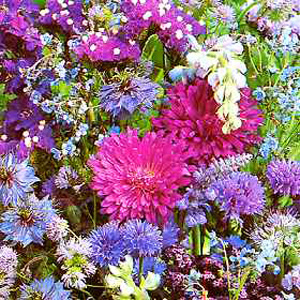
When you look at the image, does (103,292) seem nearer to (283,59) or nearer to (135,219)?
(135,219)

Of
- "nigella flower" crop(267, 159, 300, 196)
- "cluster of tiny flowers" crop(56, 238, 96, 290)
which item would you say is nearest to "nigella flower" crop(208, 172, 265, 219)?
"nigella flower" crop(267, 159, 300, 196)

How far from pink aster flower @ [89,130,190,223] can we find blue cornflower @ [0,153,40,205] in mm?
58

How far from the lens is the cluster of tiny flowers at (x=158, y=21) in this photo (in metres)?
0.76

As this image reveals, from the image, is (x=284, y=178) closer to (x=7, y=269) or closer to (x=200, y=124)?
(x=200, y=124)

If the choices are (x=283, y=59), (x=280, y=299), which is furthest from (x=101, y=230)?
(x=283, y=59)

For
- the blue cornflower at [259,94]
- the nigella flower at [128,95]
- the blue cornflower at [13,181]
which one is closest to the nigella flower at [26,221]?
the blue cornflower at [13,181]

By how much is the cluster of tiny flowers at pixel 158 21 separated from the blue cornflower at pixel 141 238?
0.20m

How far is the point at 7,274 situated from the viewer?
26.7 inches

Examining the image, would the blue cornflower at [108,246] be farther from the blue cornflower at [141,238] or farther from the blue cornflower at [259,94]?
the blue cornflower at [259,94]

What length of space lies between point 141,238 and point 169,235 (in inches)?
2.7

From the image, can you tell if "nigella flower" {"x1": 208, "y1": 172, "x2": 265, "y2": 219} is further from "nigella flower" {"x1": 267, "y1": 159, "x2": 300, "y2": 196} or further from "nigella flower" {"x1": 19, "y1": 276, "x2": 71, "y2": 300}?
"nigella flower" {"x1": 19, "y1": 276, "x2": 71, "y2": 300}

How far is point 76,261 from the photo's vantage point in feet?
2.14

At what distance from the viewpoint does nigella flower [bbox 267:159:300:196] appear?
718mm

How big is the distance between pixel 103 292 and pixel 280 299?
6.2 inches
